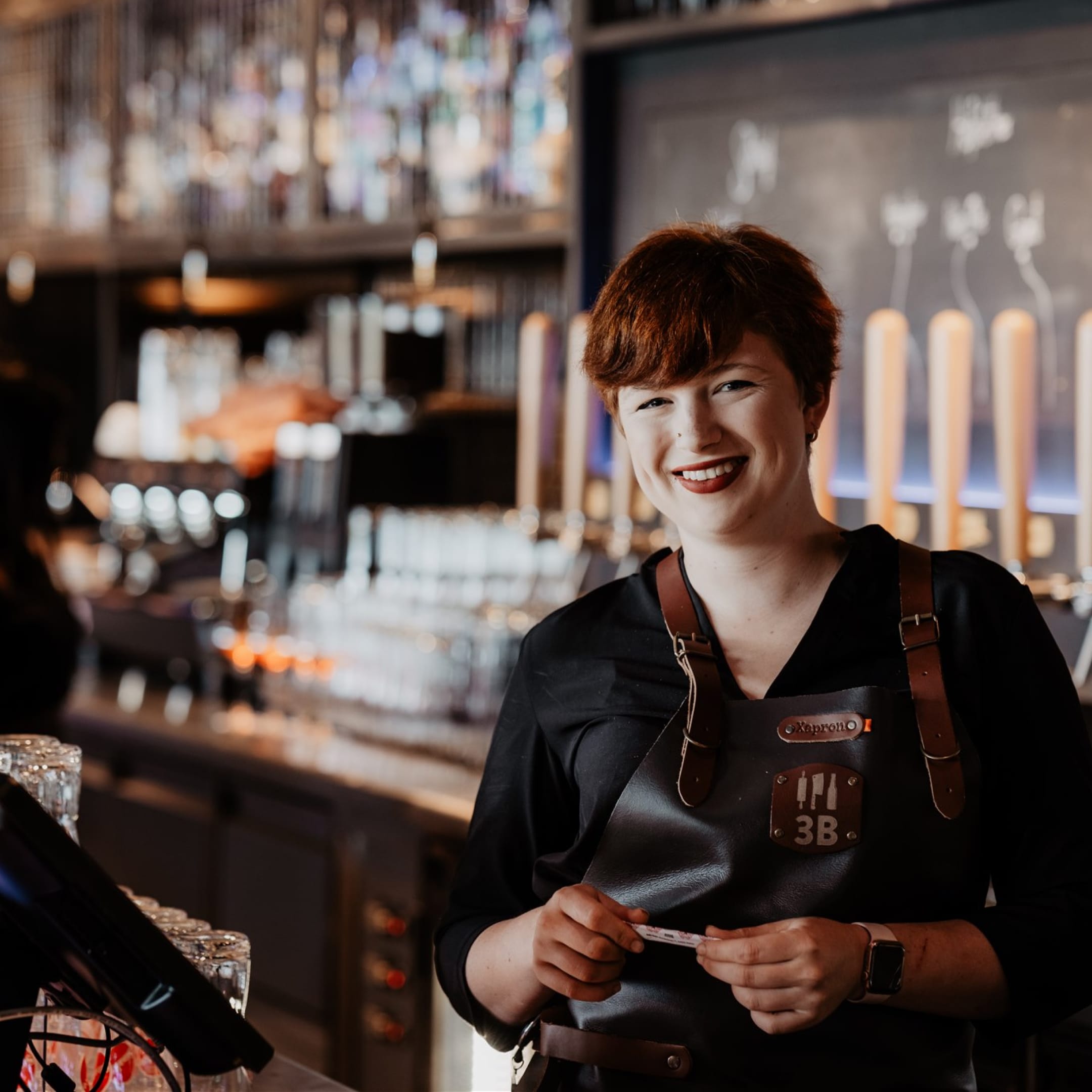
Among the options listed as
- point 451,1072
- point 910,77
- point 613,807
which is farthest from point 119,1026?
point 910,77

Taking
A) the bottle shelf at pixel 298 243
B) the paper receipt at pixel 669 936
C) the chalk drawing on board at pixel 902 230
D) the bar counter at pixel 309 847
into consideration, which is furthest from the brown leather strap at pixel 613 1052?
the bottle shelf at pixel 298 243

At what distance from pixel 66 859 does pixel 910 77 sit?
7.67ft

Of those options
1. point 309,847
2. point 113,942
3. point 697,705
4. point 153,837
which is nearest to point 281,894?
point 309,847

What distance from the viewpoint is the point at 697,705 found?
1356 millimetres

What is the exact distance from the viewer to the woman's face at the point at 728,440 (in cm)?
134

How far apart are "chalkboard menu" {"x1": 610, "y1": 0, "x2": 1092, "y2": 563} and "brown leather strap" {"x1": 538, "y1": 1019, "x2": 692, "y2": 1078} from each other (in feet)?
5.20

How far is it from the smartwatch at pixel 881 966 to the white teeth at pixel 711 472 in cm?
40

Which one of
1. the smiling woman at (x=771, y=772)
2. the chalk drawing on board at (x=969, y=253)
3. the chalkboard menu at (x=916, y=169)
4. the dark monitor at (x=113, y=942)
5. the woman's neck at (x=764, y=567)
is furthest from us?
the chalk drawing on board at (x=969, y=253)

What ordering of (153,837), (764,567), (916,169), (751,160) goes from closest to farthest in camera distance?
(764,567), (916,169), (751,160), (153,837)

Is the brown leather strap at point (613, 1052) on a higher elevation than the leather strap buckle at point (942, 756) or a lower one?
lower

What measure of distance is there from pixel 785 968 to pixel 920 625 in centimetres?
33

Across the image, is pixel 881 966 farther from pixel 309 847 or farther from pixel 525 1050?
pixel 309 847

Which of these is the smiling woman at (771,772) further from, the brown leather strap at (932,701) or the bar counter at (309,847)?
the bar counter at (309,847)

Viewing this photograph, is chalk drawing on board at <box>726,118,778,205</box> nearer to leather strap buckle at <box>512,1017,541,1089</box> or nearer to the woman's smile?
the woman's smile
